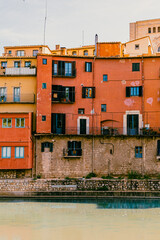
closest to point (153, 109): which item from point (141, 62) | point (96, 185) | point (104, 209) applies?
point (141, 62)

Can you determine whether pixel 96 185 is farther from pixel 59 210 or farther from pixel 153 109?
pixel 153 109

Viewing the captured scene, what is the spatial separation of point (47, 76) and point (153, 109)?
10.9 metres

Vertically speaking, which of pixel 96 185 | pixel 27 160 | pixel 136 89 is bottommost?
pixel 96 185

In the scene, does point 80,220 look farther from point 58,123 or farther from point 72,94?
point 72,94

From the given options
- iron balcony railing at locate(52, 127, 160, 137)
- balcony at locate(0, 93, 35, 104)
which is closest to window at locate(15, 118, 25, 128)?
balcony at locate(0, 93, 35, 104)

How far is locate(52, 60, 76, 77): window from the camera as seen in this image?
32.9m

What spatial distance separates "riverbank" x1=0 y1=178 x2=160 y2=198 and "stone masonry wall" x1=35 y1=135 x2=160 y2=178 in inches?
92.8

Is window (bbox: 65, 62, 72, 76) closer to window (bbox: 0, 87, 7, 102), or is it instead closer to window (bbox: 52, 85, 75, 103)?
window (bbox: 52, 85, 75, 103)

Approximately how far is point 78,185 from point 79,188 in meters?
0.26

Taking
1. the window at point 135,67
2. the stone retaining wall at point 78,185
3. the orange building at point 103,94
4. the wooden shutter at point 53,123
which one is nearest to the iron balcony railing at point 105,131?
the orange building at point 103,94

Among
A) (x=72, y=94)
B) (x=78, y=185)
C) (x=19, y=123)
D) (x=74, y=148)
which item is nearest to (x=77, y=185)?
(x=78, y=185)

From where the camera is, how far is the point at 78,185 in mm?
28297

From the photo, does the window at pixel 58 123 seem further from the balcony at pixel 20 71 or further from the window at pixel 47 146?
the balcony at pixel 20 71

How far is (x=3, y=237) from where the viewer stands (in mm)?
19891
